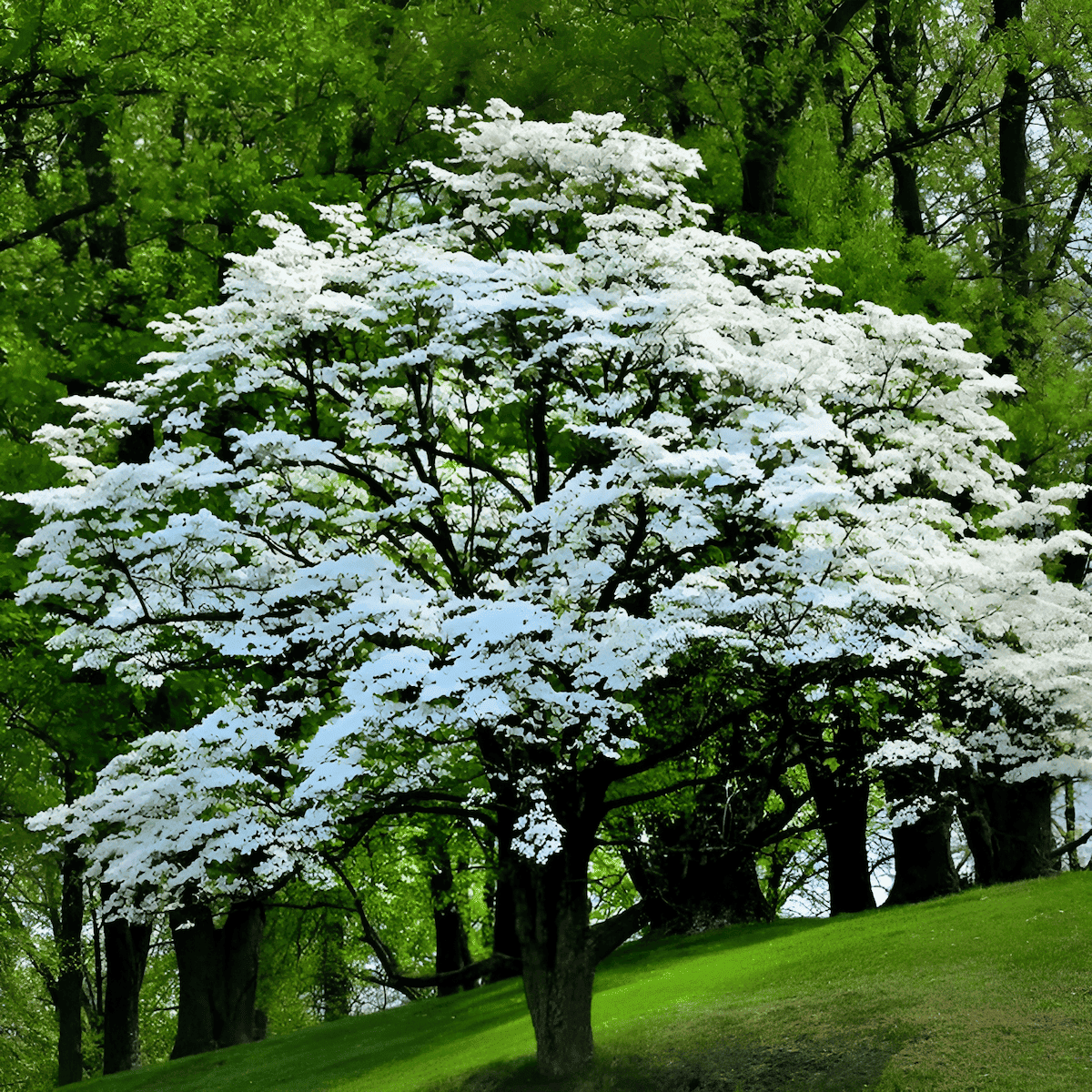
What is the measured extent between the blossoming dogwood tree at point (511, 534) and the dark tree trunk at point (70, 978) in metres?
13.7

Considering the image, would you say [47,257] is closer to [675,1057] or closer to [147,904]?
[147,904]

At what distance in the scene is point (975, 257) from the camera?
21781 mm

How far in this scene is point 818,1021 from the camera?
12.0m

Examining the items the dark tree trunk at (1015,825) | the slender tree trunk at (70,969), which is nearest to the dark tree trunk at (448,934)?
the slender tree trunk at (70,969)

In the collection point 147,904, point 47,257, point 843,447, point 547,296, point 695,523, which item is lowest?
point 147,904

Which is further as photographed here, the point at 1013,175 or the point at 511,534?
the point at 1013,175

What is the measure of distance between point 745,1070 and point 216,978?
1222 cm

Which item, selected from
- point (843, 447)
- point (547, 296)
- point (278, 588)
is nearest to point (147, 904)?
point (278, 588)

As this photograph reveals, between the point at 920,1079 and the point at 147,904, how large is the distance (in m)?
7.85

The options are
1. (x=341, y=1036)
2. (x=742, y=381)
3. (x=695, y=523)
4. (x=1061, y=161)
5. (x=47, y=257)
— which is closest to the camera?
(x=695, y=523)

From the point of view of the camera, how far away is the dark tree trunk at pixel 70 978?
2411 centimetres

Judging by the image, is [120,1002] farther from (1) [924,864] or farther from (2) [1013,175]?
(2) [1013,175]

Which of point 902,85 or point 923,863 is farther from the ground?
point 902,85

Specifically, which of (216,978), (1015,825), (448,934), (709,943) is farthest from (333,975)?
(1015,825)
